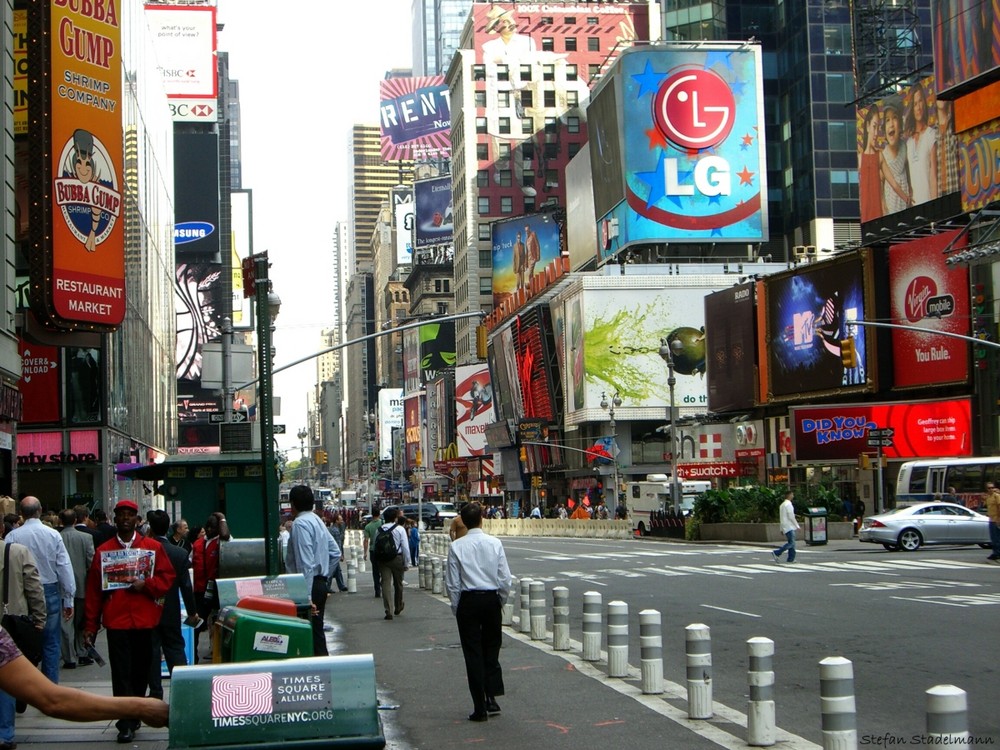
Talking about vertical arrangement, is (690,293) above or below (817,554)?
above

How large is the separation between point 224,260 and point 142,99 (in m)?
77.4

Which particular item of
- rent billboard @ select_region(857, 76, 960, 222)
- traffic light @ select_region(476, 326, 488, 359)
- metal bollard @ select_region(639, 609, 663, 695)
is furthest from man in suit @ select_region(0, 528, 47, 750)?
rent billboard @ select_region(857, 76, 960, 222)

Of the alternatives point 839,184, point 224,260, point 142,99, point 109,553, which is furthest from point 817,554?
point 224,260

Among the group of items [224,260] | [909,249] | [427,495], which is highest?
[224,260]

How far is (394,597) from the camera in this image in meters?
25.2

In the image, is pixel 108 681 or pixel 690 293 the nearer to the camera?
pixel 108 681

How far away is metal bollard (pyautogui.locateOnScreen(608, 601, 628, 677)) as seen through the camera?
14.0 m

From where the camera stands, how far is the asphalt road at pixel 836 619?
485 inches

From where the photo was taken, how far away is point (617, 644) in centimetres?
1417

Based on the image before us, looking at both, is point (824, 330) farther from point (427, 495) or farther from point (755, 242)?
point (427, 495)


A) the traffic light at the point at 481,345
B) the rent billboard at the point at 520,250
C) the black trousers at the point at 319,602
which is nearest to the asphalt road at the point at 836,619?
the black trousers at the point at 319,602

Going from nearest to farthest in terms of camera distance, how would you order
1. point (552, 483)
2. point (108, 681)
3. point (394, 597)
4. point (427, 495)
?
1. point (108, 681)
2. point (394, 597)
3. point (552, 483)
4. point (427, 495)

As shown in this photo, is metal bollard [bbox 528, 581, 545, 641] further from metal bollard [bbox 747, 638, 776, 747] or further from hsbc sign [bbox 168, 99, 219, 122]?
hsbc sign [bbox 168, 99, 219, 122]

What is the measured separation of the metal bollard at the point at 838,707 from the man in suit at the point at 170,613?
5.86 metres
